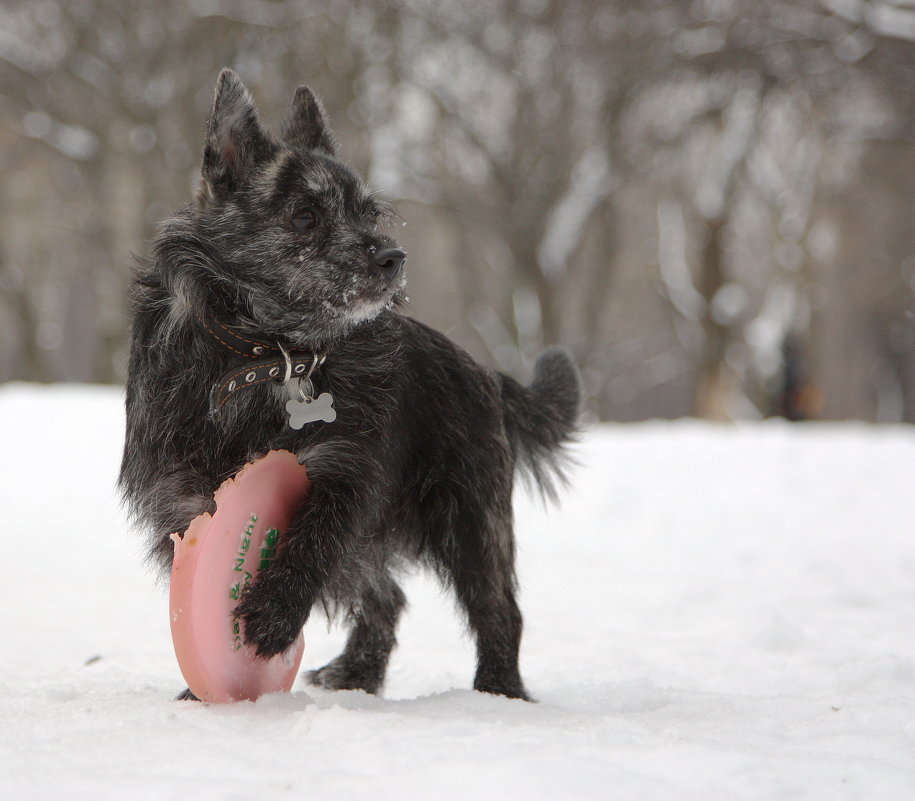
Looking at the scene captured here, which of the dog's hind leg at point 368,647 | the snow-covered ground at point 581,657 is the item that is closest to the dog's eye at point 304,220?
the dog's hind leg at point 368,647

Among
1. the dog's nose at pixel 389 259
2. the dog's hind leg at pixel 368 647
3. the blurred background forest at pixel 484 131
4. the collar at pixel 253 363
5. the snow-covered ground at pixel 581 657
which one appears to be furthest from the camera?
the blurred background forest at pixel 484 131

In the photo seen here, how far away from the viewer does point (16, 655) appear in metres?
4.38

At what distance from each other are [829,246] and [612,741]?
28.2 m

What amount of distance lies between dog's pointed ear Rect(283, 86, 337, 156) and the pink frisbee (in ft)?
4.45

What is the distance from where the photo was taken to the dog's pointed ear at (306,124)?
395cm

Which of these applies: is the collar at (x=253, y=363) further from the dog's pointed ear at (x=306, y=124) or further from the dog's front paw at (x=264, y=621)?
the dog's pointed ear at (x=306, y=124)

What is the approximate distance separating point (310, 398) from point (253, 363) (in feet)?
0.68

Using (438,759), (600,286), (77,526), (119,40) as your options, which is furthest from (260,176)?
(600,286)

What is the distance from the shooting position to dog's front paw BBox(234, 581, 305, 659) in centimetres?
305

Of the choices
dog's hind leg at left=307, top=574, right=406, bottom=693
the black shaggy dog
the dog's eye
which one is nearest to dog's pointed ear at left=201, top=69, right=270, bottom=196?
the black shaggy dog

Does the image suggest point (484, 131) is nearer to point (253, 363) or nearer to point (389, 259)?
point (389, 259)

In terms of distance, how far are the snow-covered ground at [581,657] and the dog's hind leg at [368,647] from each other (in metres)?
0.16

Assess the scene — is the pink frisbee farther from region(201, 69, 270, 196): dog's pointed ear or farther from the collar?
region(201, 69, 270, 196): dog's pointed ear

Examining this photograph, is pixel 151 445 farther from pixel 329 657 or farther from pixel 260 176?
pixel 329 657
